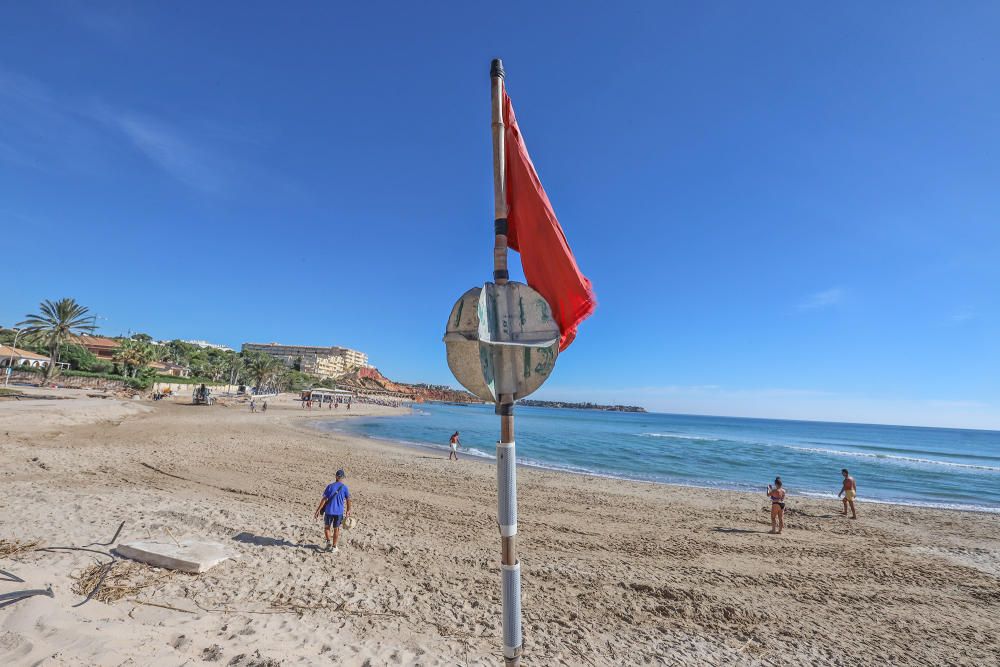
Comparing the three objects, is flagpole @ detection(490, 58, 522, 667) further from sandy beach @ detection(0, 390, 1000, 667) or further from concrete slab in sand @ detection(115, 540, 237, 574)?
concrete slab in sand @ detection(115, 540, 237, 574)

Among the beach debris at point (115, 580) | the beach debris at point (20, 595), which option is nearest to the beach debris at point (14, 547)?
the beach debris at point (115, 580)

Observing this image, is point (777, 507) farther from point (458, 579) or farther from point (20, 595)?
point (20, 595)

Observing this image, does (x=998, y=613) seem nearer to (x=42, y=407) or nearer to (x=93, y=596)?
(x=93, y=596)

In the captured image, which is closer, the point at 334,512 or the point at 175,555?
the point at 175,555

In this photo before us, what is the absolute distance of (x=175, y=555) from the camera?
19.5ft

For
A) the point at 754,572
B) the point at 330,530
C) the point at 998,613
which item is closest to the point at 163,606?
the point at 330,530

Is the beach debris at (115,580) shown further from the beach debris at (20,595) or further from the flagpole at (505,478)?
the flagpole at (505,478)

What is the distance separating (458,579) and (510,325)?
234 inches

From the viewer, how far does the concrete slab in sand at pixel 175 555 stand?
5.85m

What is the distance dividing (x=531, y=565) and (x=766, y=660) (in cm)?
354

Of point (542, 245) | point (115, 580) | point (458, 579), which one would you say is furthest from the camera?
point (458, 579)

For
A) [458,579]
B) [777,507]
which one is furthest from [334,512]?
[777,507]

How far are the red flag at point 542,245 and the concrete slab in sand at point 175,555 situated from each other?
6357 millimetres

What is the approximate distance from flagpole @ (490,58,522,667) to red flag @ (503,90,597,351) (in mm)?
205
